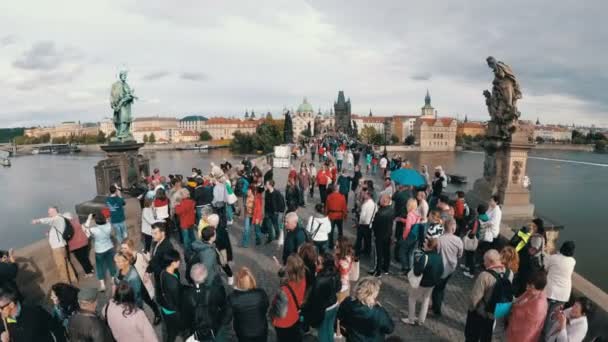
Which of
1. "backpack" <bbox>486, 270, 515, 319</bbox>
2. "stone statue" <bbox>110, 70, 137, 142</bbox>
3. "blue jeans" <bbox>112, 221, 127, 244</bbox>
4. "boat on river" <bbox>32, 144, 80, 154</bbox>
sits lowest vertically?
"boat on river" <bbox>32, 144, 80, 154</bbox>

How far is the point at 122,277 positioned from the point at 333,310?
7.47ft

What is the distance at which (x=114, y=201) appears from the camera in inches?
238

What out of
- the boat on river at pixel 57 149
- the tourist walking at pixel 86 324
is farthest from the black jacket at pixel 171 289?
the boat on river at pixel 57 149

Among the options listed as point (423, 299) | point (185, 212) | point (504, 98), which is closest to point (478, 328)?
point (423, 299)

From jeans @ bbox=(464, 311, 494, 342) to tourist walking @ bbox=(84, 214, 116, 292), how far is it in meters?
4.81

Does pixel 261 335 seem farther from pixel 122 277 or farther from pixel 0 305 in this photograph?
pixel 0 305

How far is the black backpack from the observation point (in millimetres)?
4906

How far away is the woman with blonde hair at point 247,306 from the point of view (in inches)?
120

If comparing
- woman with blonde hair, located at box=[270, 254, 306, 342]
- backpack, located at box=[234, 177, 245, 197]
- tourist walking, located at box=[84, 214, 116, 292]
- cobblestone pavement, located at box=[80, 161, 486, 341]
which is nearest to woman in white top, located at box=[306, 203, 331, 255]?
cobblestone pavement, located at box=[80, 161, 486, 341]

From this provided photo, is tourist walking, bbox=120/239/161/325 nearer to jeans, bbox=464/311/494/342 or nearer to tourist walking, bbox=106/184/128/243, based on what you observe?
tourist walking, bbox=106/184/128/243

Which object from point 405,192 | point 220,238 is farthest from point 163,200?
point 405,192

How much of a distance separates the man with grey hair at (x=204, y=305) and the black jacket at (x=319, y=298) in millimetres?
811

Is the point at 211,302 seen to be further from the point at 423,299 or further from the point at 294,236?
the point at 423,299

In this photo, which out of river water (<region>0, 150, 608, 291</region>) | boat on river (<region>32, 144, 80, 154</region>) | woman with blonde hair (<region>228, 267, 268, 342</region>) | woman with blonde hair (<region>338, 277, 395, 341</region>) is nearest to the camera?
woman with blonde hair (<region>338, 277, 395, 341</region>)
